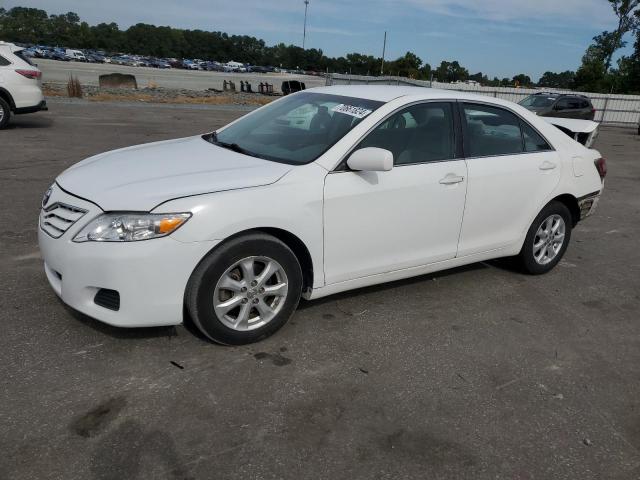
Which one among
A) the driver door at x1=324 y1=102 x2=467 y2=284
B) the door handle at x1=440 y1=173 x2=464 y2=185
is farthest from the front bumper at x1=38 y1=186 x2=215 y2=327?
the door handle at x1=440 y1=173 x2=464 y2=185

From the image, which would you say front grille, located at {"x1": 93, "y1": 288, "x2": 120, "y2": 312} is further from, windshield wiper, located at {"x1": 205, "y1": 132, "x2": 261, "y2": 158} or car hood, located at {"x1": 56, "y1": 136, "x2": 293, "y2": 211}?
windshield wiper, located at {"x1": 205, "y1": 132, "x2": 261, "y2": 158}

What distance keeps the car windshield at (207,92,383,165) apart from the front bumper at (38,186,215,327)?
3.42 ft

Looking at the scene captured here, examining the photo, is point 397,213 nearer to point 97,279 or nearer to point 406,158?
point 406,158

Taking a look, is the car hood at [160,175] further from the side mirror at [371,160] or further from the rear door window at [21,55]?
the rear door window at [21,55]

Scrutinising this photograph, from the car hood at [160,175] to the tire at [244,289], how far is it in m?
0.38

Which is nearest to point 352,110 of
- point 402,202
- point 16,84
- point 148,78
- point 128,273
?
point 402,202

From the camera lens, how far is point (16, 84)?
1159 centimetres

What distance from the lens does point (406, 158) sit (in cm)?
399

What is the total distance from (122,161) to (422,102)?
219cm

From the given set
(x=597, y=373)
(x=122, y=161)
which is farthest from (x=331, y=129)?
→ (x=597, y=373)

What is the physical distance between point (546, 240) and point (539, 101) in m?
15.3

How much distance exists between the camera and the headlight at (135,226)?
3053 mm

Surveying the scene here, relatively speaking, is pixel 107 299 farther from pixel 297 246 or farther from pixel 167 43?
pixel 167 43

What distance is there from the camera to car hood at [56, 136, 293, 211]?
316cm
